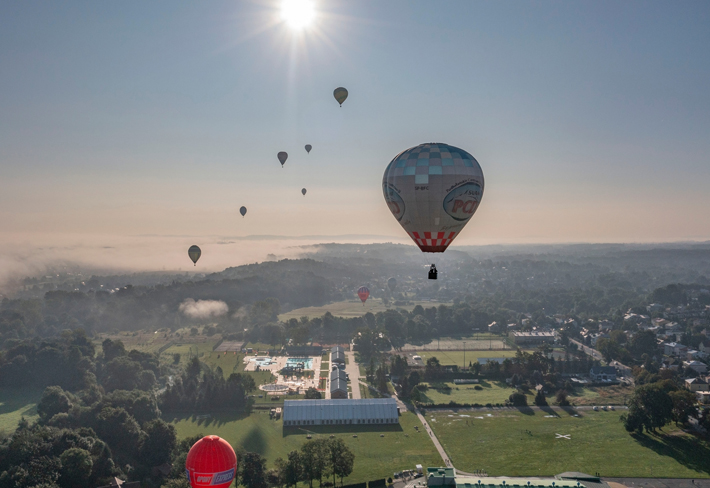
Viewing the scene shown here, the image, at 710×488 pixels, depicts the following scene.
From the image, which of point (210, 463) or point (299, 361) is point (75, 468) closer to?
point (210, 463)

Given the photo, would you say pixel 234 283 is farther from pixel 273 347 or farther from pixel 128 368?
pixel 128 368

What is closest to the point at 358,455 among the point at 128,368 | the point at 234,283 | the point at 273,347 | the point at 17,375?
the point at 128,368

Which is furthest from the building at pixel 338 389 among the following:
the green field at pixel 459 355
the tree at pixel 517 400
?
the green field at pixel 459 355

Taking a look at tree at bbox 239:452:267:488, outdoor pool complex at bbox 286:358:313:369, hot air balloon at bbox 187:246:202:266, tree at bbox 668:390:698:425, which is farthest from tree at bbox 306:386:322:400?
tree at bbox 668:390:698:425

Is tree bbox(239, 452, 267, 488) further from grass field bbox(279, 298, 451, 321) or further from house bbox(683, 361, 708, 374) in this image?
grass field bbox(279, 298, 451, 321)

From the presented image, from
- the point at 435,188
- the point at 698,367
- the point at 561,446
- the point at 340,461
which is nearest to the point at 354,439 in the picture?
the point at 340,461
